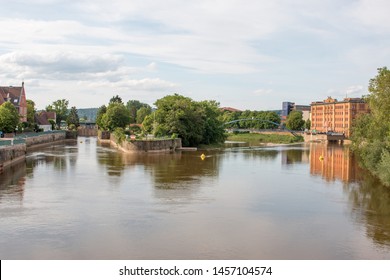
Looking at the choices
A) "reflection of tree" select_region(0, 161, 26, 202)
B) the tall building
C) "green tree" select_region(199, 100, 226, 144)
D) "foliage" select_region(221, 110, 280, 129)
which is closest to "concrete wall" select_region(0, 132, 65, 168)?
"reflection of tree" select_region(0, 161, 26, 202)

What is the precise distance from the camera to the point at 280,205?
2683 centimetres

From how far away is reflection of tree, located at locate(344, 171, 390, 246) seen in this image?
20953 mm

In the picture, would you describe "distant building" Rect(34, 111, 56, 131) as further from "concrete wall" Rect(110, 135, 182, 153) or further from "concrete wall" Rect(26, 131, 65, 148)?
"concrete wall" Rect(110, 135, 182, 153)

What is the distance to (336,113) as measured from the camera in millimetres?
120750

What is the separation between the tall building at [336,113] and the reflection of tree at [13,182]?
73.4 m

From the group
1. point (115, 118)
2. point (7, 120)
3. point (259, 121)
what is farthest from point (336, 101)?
point (7, 120)

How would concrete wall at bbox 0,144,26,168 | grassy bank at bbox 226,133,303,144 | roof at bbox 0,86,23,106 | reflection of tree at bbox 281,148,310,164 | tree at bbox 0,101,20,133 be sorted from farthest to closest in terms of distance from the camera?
1. grassy bank at bbox 226,133,303,144
2. roof at bbox 0,86,23,106
3. tree at bbox 0,101,20,133
4. reflection of tree at bbox 281,148,310,164
5. concrete wall at bbox 0,144,26,168

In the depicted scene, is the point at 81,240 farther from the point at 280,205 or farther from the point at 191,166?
the point at 191,166

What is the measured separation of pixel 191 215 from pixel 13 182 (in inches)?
623

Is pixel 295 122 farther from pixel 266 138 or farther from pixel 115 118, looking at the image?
pixel 115 118

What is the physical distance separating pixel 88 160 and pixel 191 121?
2138 centimetres

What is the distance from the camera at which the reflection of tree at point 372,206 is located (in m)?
21.0

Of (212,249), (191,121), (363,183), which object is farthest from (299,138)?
(212,249)

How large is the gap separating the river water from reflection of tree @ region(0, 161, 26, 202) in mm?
68
